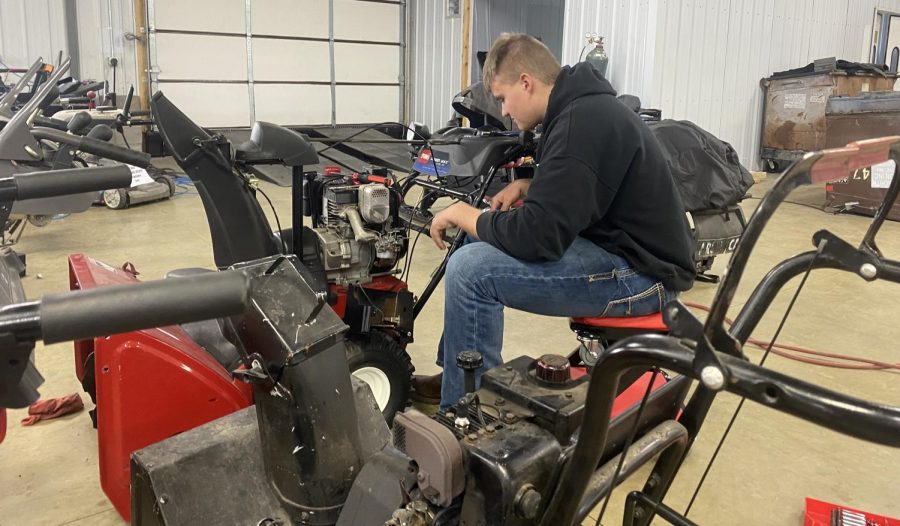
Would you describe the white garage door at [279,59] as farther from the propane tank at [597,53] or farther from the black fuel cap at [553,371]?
the black fuel cap at [553,371]

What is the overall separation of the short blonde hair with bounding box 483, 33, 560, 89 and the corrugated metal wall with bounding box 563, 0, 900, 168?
4.75 meters

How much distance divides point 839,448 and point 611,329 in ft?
3.31

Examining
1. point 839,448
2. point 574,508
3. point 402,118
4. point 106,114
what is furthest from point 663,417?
point 402,118

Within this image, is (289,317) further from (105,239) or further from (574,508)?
(105,239)

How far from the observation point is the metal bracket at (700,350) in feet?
2.29

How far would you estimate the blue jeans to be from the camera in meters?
1.84

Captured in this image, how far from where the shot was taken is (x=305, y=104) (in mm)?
10094

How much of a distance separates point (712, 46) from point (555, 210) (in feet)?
20.1

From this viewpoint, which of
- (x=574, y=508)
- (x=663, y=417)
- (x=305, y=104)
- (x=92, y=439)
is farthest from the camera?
Result: (x=305, y=104)

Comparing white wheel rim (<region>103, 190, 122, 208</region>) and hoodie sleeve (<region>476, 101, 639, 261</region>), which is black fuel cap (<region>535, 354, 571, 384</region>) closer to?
hoodie sleeve (<region>476, 101, 639, 261</region>)

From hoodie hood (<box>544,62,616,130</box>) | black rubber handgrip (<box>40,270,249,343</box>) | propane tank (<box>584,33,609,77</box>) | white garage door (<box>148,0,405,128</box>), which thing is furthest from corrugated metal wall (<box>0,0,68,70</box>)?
black rubber handgrip (<box>40,270,249,343</box>)

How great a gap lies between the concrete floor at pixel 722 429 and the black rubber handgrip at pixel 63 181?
108cm

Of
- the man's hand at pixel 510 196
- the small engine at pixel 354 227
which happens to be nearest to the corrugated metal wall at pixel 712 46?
the man's hand at pixel 510 196

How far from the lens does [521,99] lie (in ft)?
6.91
